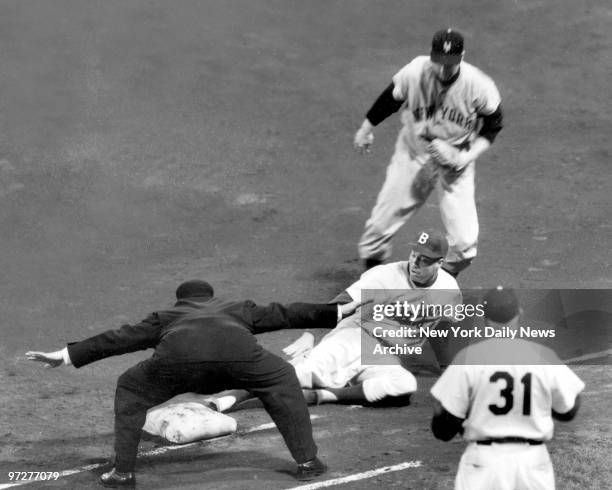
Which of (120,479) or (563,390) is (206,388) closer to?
(120,479)

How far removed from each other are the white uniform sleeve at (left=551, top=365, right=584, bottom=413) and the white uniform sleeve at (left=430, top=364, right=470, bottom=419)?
18.1 inches

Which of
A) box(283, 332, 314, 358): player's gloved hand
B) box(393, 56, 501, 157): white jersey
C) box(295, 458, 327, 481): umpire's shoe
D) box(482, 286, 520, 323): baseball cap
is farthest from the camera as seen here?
box(393, 56, 501, 157): white jersey

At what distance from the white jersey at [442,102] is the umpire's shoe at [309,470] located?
148 inches

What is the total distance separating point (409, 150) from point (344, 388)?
8.21 feet

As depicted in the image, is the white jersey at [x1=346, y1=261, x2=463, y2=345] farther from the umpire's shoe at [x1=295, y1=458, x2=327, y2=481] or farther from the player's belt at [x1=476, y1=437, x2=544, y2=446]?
the player's belt at [x1=476, y1=437, x2=544, y2=446]

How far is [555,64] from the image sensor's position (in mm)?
16984

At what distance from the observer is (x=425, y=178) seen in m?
11.7

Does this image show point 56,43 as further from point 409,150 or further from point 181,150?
point 409,150

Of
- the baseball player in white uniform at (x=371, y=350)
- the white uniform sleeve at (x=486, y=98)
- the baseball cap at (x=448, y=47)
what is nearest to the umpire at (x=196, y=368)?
the baseball player in white uniform at (x=371, y=350)

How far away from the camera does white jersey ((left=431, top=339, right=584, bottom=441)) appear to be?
23.5 ft

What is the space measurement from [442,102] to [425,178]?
26.9 inches

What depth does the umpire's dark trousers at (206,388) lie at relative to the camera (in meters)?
8.58

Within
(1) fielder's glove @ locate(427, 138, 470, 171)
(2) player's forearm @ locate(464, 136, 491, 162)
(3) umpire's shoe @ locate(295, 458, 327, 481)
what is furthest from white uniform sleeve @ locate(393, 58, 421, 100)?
(3) umpire's shoe @ locate(295, 458, 327, 481)

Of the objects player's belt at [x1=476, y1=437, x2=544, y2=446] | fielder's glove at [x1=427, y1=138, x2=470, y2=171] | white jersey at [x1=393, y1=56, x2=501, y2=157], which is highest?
white jersey at [x1=393, y1=56, x2=501, y2=157]
